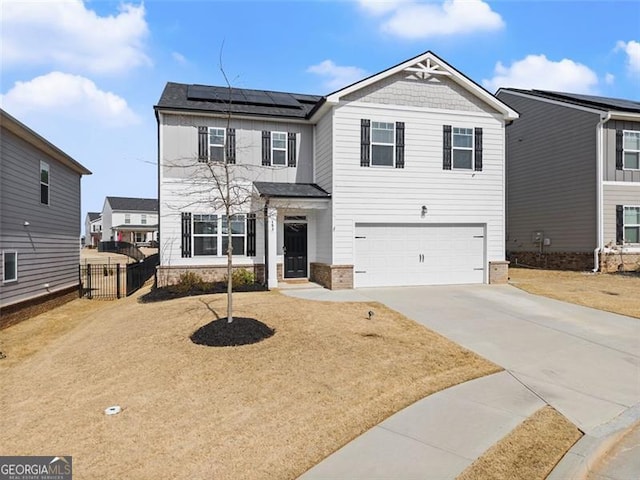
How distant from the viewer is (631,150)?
17.6 m

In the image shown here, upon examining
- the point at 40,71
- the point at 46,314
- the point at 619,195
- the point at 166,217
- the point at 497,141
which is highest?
the point at 40,71

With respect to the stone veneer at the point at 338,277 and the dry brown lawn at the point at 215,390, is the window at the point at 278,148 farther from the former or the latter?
the dry brown lawn at the point at 215,390

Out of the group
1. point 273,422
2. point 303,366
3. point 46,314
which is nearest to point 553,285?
point 303,366

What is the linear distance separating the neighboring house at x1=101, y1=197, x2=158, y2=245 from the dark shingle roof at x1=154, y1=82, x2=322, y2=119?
42.6 meters

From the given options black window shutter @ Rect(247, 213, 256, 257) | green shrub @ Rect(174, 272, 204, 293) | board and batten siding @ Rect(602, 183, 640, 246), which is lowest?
green shrub @ Rect(174, 272, 204, 293)

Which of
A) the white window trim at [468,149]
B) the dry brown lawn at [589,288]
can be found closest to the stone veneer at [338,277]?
the white window trim at [468,149]

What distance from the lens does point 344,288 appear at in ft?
43.0

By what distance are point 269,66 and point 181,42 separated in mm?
2563

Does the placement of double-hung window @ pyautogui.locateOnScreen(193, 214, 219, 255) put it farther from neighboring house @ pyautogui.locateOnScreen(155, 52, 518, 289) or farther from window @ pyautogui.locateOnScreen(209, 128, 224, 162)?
window @ pyautogui.locateOnScreen(209, 128, 224, 162)

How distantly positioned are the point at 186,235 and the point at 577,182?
54.8ft

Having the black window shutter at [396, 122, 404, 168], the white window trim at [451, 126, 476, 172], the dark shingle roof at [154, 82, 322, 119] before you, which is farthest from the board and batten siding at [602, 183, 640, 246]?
the dark shingle roof at [154, 82, 322, 119]

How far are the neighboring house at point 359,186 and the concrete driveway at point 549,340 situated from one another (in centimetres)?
179

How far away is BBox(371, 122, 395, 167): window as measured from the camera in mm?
Answer: 13586

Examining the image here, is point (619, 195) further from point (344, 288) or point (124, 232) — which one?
point (124, 232)
